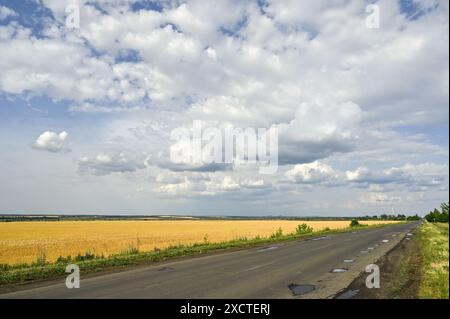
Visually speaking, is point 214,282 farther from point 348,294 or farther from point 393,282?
point 393,282

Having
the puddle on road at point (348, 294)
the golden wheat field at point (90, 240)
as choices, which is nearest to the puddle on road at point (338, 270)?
the puddle on road at point (348, 294)

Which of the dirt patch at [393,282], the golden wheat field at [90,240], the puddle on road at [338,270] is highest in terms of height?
the dirt patch at [393,282]

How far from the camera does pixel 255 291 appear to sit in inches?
443

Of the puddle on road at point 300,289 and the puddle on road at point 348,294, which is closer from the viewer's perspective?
the puddle on road at point 348,294

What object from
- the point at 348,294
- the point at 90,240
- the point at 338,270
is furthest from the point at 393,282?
the point at 90,240

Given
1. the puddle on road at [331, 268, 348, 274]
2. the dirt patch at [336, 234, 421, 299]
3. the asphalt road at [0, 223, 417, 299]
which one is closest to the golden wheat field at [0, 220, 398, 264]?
the asphalt road at [0, 223, 417, 299]

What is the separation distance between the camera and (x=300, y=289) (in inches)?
458

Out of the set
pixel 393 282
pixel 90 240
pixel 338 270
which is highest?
pixel 393 282

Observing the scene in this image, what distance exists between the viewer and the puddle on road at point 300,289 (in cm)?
1114

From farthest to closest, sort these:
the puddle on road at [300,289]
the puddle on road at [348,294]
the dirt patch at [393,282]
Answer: the puddle on road at [300,289]
the dirt patch at [393,282]
the puddle on road at [348,294]

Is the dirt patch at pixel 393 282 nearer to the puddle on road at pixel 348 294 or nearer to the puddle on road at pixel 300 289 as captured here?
the puddle on road at pixel 348 294
